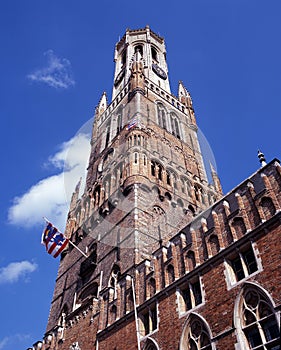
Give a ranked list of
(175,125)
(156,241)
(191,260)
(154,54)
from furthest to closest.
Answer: (154,54) → (175,125) → (156,241) → (191,260)

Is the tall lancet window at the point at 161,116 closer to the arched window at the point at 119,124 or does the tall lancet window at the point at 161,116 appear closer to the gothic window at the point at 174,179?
the arched window at the point at 119,124

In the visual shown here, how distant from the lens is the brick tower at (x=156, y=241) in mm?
15812

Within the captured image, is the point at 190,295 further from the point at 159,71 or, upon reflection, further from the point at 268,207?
the point at 159,71

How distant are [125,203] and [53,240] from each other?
228 inches

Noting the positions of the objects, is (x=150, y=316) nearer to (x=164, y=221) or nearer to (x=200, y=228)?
(x=200, y=228)

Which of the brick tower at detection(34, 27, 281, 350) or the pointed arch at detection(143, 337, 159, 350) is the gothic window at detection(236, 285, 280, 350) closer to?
the brick tower at detection(34, 27, 281, 350)

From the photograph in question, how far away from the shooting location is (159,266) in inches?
800

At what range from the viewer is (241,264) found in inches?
626

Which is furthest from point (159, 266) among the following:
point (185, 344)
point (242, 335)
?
point (242, 335)

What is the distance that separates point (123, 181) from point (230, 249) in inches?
616

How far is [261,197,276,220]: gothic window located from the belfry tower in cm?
655

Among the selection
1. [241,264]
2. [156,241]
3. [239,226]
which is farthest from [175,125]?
[241,264]

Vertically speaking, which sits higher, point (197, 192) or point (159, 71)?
point (159, 71)

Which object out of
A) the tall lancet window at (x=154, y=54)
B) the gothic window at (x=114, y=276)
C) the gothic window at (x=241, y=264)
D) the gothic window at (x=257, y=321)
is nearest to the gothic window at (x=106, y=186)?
the gothic window at (x=114, y=276)
